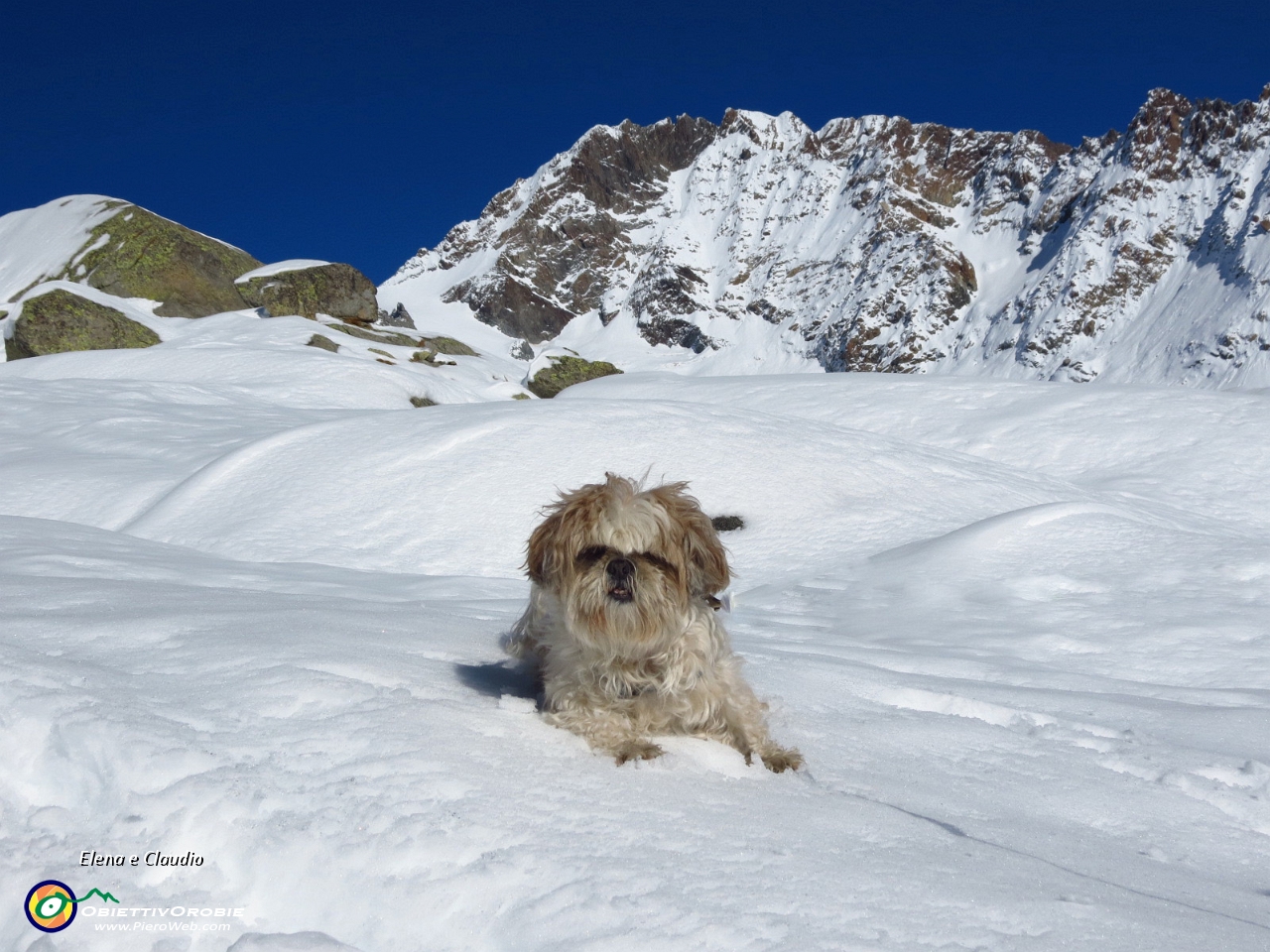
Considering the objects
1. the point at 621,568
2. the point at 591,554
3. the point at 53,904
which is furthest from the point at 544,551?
the point at 53,904

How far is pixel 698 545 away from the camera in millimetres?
2867

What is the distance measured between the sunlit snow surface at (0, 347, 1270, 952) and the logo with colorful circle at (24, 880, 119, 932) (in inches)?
1.0

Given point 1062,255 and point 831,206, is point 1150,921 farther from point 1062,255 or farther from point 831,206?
point 831,206

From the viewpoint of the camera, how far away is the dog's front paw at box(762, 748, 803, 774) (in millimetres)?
2975

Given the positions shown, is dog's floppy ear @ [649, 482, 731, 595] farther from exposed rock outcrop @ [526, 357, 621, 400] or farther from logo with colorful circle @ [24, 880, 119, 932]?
exposed rock outcrop @ [526, 357, 621, 400]

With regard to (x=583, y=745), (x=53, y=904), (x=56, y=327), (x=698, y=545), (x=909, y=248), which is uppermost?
(x=909, y=248)

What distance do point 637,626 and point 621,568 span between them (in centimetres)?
20

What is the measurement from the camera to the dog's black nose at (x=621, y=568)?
2766 millimetres

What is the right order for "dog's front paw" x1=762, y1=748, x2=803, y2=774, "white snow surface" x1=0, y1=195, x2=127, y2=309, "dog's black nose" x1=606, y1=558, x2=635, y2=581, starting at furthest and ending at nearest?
1. "white snow surface" x1=0, y1=195, x2=127, y2=309
2. "dog's front paw" x1=762, y1=748, x2=803, y2=774
3. "dog's black nose" x1=606, y1=558, x2=635, y2=581

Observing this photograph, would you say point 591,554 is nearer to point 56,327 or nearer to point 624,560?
point 624,560

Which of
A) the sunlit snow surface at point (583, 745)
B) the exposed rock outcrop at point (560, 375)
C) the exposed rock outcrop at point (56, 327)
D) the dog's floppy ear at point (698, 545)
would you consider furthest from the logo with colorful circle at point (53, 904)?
the exposed rock outcrop at point (560, 375)

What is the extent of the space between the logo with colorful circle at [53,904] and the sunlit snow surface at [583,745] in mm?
26

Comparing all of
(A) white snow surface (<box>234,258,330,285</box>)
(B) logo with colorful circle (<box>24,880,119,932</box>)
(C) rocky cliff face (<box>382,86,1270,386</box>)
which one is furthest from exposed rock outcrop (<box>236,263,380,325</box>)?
(C) rocky cliff face (<box>382,86,1270,386</box>)

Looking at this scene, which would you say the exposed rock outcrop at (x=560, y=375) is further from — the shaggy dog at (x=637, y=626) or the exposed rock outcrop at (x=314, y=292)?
the shaggy dog at (x=637, y=626)
